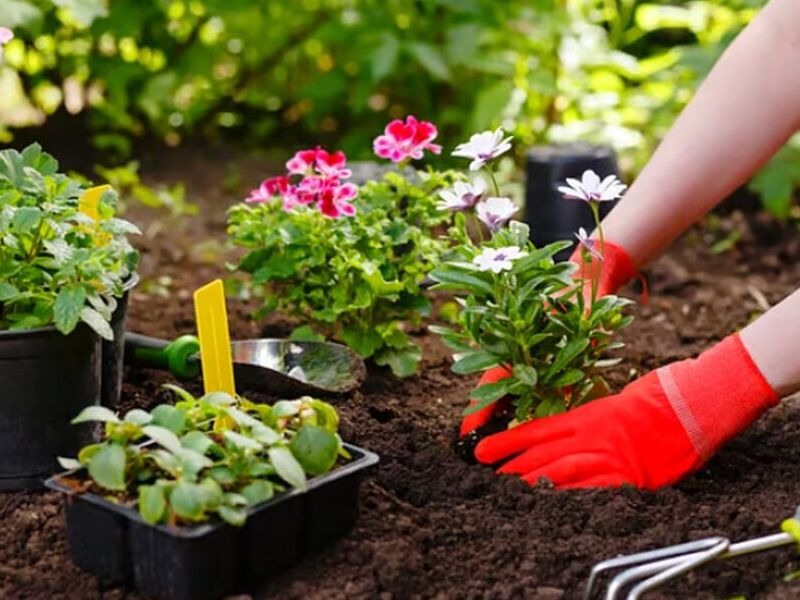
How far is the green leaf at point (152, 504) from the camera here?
1547 millimetres

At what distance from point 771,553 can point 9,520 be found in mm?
1027

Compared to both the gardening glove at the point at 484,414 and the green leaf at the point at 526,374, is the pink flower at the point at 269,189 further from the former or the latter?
the green leaf at the point at 526,374

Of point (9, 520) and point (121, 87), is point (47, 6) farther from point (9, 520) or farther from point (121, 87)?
point (9, 520)

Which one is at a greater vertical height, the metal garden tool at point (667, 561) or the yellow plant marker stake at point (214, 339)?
the yellow plant marker stake at point (214, 339)

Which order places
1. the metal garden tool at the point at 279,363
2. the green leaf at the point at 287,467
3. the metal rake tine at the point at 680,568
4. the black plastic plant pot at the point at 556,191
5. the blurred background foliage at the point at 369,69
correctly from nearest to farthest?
the metal rake tine at the point at 680,568
the green leaf at the point at 287,467
the metal garden tool at the point at 279,363
the black plastic plant pot at the point at 556,191
the blurred background foliage at the point at 369,69

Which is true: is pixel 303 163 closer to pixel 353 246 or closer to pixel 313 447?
pixel 353 246

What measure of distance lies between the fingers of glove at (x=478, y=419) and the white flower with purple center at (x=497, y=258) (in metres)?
0.34

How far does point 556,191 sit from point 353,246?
0.90 m

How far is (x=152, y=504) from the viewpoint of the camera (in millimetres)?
1547

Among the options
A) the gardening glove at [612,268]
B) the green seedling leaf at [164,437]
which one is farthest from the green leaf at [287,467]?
the gardening glove at [612,268]

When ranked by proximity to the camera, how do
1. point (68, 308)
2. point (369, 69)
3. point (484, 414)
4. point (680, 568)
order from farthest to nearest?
1. point (369, 69)
2. point (484, 414)
3. point (68, 308)
4. point (680, 568)

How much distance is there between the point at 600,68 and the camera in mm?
4109

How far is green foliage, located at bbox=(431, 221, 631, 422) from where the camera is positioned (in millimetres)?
1939

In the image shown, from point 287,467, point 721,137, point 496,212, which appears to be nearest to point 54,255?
point 287,467
